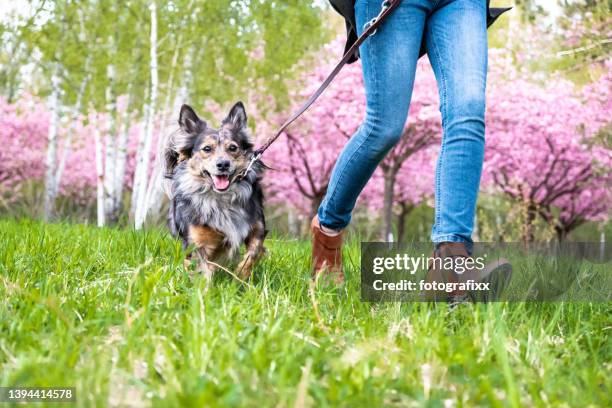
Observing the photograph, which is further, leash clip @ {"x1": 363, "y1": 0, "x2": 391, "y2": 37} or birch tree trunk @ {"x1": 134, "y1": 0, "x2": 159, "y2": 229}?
birch tree trunk @ {"x1": 134, "y1": 0, "x2": 159, "y2": 229}

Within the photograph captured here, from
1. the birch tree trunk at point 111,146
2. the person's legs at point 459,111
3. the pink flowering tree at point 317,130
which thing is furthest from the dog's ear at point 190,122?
the pink flowering tree at point 317,130

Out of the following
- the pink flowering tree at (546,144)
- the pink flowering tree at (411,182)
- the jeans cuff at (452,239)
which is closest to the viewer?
the jeans cuff at (452,239)

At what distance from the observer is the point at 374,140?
8.53ft

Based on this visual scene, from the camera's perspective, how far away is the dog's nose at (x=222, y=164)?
11.4ft

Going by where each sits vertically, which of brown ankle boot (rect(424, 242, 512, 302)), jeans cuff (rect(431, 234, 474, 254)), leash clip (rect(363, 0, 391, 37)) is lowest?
brown ankle boot (rect(424, 242, 512, 302))

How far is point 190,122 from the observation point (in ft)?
12.3

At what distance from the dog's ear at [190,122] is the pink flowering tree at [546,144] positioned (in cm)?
1146

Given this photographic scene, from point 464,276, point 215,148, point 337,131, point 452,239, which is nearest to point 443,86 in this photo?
point 452,239

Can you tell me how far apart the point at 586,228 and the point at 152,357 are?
2736 cm

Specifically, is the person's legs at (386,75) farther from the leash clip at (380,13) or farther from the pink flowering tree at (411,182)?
the pink flowering tree at (411,182)

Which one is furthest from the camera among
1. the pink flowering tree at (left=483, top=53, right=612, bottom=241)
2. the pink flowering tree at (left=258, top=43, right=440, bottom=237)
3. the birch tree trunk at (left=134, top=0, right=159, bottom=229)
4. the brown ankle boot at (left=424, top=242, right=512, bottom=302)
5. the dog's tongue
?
the pink flowering tree at (left=483, top=53, right=612, bottom=241)

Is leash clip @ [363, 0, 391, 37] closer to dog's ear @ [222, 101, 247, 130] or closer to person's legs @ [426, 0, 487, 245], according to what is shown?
person's legs @ [426, 0, 487, 245]

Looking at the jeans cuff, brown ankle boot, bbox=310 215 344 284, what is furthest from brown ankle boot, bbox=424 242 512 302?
brown ankle boot, bbox=310 215 344 284

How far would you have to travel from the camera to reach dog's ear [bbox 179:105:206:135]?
3703 millimetres
